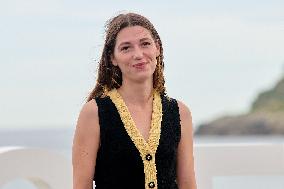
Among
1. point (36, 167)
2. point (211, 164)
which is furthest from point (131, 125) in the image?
point (211, 164)

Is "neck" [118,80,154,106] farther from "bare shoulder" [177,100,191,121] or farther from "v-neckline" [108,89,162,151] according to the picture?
"bare shoulder" [177,100,191,121]

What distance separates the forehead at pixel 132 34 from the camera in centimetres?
260

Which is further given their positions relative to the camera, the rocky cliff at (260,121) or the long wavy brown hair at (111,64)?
the rocky cliff at (260,121)

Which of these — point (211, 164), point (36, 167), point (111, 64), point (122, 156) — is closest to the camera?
point (122, 156)

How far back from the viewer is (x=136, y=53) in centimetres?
258

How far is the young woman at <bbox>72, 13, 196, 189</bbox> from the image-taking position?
2576 millimetres

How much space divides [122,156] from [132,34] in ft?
1.33

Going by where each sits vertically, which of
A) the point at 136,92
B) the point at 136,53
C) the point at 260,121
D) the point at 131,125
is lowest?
the point at 131,125

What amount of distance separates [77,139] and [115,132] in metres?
0.13

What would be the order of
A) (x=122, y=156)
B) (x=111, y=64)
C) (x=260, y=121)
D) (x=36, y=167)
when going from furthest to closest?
(x=260, y=121) < (x=36, y=167) < (x=111, y=64) < (x=122, y=156)

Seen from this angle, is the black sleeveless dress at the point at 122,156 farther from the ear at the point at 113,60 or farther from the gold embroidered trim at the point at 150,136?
the ear at the point at 113,60

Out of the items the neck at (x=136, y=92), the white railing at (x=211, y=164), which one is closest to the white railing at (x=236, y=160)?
the white railing at (x=211, y=164)

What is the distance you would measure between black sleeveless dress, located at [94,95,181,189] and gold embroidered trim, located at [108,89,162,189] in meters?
0.01

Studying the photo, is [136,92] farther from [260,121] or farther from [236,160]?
[260,121]
